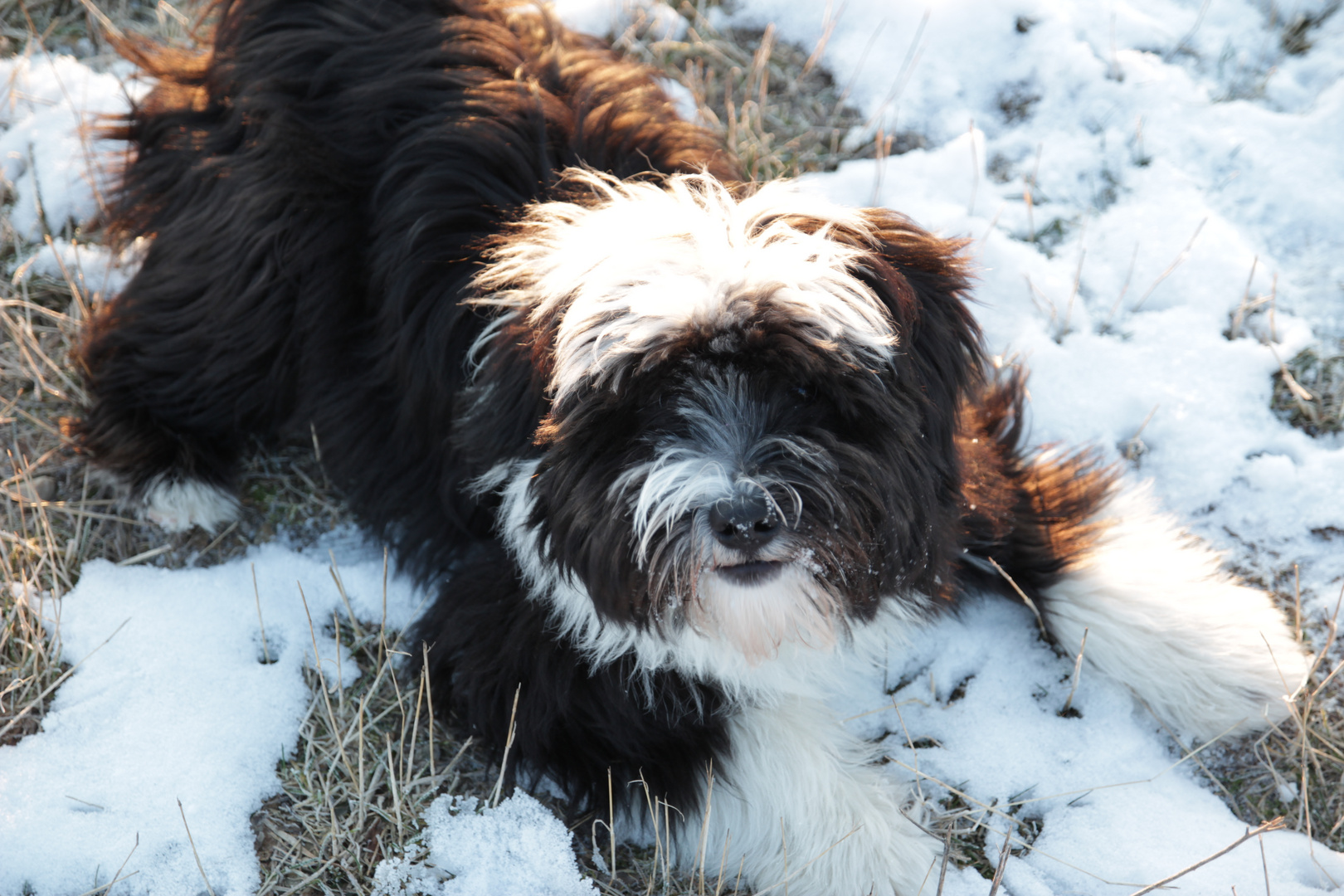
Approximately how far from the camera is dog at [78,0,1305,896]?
2100 mm

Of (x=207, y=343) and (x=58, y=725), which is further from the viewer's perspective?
(x=207, y=343)

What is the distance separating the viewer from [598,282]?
7.01ft

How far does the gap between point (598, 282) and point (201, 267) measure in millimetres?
1619

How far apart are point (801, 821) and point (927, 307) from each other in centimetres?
121

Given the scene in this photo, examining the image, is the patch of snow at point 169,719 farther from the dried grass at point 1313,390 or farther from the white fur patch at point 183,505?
the dried grass at point 1313,390

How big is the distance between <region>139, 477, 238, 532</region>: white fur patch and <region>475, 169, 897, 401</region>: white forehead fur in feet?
4.81

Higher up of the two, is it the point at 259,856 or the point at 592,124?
the point at 592,124

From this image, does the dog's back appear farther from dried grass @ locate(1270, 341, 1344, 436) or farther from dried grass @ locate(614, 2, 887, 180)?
dried grass @ locate(1270, 341, 1344, 436)

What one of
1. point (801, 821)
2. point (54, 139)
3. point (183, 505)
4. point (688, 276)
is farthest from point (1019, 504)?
point (54, 139)

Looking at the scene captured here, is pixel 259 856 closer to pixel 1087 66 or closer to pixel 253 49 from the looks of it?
pixel 253 49

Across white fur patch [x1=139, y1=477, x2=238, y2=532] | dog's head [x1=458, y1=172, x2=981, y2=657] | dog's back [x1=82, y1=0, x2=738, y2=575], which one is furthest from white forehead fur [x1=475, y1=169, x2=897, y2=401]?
white fur patch [x1=139, y1=477, x2=238, y2=532]

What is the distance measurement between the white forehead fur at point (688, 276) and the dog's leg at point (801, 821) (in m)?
0.99

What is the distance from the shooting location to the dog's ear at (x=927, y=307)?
2.20m

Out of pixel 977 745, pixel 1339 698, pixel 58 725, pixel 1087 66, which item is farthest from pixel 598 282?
pixel 1087 66
